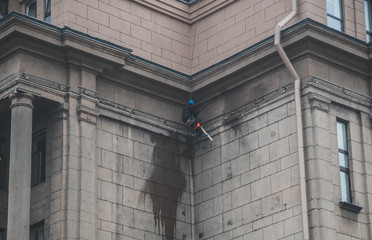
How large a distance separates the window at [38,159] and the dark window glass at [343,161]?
35.7 ft

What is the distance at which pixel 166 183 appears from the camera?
145 ft

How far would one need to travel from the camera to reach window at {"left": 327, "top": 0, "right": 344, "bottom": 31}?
143 feet

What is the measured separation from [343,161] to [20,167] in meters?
11.7

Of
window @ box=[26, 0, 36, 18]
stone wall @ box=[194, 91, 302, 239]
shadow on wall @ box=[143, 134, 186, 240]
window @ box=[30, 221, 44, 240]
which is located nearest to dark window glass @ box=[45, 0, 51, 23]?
window @ box=[26, 0, 36, 18]

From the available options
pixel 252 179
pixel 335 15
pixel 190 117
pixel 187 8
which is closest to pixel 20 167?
pixel 190 117

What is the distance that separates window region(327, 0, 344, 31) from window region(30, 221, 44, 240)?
13213mm

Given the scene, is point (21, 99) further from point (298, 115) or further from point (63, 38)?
point (298, 115)

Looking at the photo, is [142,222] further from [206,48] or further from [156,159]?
[206,48]

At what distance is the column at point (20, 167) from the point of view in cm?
3891

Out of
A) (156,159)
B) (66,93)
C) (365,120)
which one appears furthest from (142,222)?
(365,120)

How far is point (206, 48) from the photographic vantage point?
46562mm

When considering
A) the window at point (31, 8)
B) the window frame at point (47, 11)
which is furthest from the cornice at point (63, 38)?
the window at point (31, 8)

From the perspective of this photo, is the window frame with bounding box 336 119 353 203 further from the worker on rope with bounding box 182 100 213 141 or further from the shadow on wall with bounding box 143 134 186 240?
the shadow on wall with bounding box 143 134 186 240

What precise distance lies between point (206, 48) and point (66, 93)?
7.44 metres
